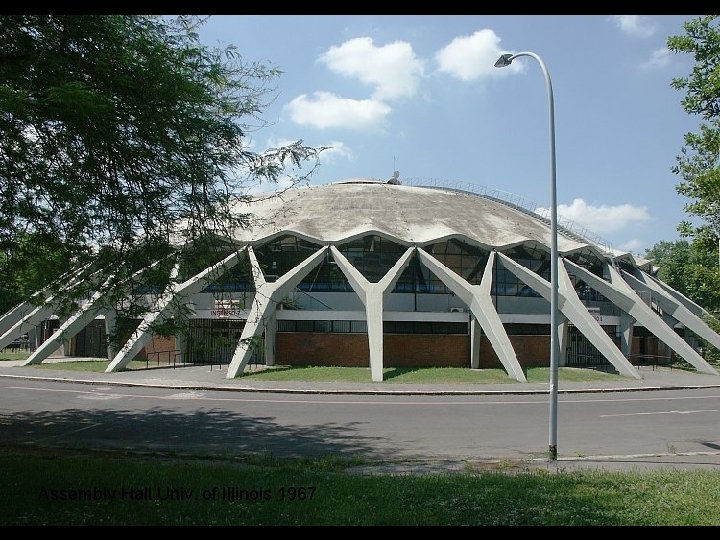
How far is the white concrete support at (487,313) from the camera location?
27141 mm

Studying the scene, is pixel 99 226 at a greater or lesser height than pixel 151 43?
lesser

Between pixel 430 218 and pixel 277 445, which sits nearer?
pixel 277 445

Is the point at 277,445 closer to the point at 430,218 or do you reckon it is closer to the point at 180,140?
the point at 180,140

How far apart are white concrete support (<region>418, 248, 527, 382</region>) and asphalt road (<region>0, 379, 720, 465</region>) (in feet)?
14.9

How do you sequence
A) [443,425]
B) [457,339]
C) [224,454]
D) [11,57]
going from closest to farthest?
[11,57]
[224,454]
[443,425]
[457,339]

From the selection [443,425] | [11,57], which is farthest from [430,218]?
[11,57]

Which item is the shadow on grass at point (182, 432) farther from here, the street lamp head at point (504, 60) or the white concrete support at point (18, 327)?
the white concrete support at point (18, 327)

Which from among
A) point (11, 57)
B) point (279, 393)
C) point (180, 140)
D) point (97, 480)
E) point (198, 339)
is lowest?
point (279, 393)

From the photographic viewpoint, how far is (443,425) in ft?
A: 51.9

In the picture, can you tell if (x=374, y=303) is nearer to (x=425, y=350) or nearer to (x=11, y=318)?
(x=425, y=350)

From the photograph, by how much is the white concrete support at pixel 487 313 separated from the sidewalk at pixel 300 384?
3.24ft

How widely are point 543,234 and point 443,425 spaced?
26078 mm

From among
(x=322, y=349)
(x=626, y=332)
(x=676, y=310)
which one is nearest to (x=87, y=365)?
(x=322, y=349)

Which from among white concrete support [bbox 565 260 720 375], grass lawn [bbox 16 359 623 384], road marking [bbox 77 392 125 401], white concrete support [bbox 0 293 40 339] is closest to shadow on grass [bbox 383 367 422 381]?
grass lawn [bbox 16 359 623 384]
